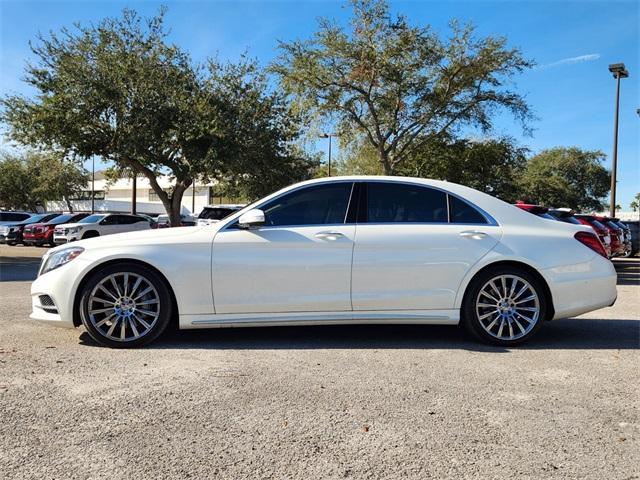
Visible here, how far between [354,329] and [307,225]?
4.74 ft

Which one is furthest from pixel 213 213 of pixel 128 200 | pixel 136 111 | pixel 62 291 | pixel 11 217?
pixel 128 200

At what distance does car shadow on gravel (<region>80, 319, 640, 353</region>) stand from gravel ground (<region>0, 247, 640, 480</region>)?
32 millimetres

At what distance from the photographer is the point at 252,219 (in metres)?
4.88

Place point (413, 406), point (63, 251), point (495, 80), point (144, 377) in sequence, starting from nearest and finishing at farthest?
1. point (413, 406)
2. point (144, 377)
3. point (63, 251)
4. point (495, 80)

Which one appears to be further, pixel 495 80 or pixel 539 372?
pixel 495 80

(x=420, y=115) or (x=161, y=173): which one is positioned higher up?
(x=420, y=115)

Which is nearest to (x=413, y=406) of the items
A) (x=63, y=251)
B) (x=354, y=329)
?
(x=354, y=329)

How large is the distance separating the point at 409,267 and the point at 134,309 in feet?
8.24

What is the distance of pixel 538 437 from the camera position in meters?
3.10

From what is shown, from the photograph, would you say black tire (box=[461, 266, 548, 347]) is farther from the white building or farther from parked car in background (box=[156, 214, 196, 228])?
the white building

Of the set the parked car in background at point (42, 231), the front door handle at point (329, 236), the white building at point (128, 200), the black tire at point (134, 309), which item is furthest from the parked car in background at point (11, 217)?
the front door handle at point (329, 236)

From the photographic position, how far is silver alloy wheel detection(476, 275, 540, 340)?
5.07 meters

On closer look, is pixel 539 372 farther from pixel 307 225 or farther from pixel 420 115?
pixel 420 115

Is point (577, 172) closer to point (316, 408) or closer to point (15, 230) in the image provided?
point (15, 230)
